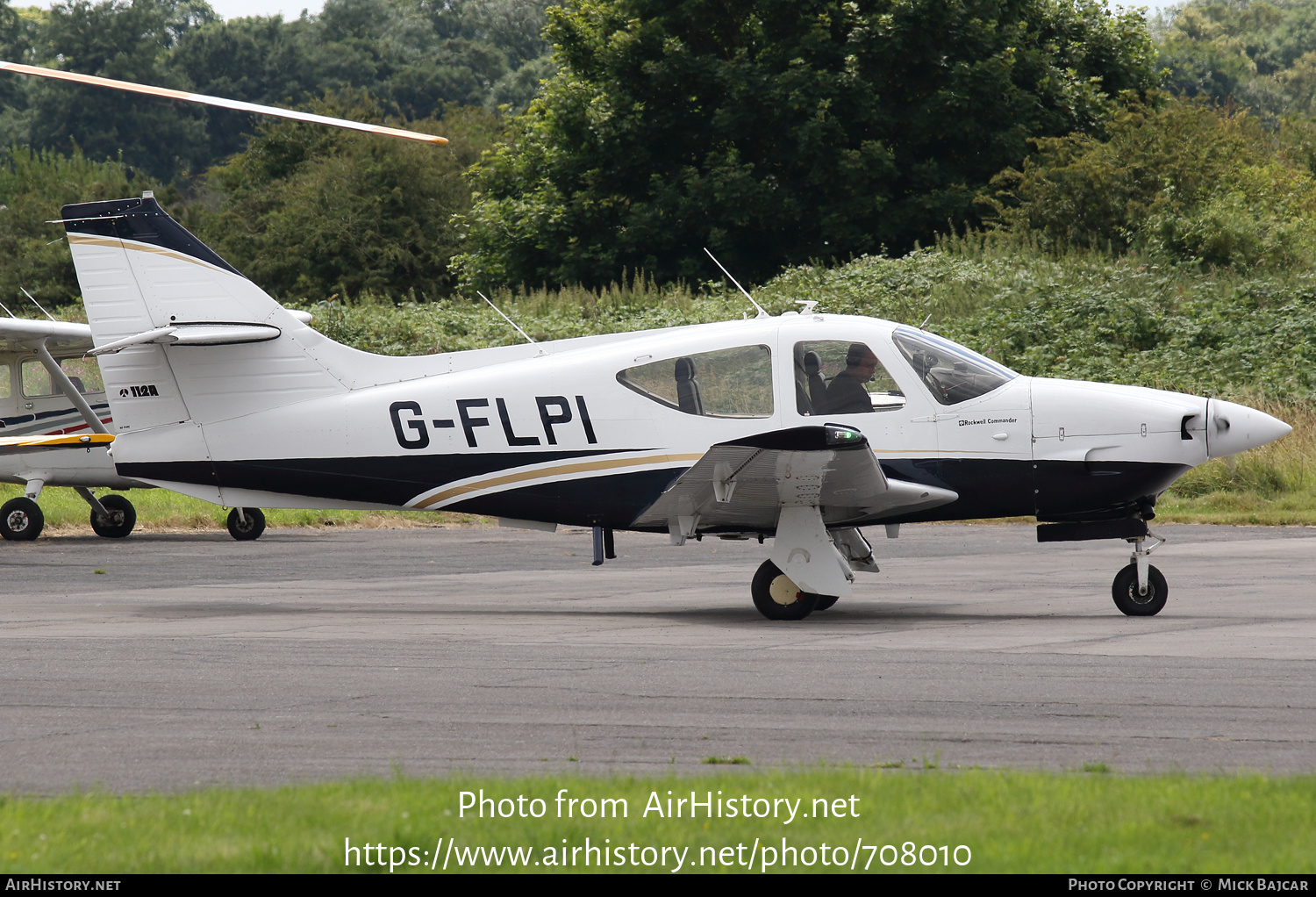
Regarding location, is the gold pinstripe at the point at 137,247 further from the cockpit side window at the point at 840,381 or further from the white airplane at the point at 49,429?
the white airplane at the point at 49,429

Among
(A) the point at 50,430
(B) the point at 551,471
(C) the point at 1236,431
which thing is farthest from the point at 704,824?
(A) the point at 50,430

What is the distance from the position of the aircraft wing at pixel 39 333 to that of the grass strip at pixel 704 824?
14873 mm

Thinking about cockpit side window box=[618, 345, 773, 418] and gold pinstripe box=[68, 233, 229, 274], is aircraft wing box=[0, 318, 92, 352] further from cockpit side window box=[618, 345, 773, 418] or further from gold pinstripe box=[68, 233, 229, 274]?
cockpit side window box=[618, 345, 773, 418]

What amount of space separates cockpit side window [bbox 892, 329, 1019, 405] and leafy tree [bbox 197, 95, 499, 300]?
33.7 metres

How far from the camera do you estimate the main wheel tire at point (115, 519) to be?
20.0m

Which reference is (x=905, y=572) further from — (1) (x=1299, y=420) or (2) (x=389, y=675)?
(1) (x=1299, y=420)

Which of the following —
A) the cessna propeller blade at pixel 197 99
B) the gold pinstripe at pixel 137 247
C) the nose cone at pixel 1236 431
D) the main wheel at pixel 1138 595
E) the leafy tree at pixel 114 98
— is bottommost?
the main wheel at pixel 1138 595

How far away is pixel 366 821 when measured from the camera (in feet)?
15.4

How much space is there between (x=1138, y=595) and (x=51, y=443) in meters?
14.3

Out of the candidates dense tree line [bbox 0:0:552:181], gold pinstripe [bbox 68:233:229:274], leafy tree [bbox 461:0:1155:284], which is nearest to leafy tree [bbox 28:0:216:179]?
dense tree line [bbox 0:0:552:181]

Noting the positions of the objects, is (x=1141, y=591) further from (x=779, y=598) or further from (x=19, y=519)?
(x=19, y=519)

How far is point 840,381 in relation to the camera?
11.1m

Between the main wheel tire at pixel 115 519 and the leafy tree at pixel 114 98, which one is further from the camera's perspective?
the leafy tree at pixel 114 98

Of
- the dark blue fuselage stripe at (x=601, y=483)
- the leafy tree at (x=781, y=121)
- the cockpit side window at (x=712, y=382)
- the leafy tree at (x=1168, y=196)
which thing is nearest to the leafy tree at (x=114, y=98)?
the leafy tree at (x=781, y=121)
